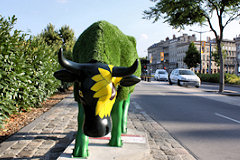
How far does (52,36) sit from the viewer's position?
937 inches

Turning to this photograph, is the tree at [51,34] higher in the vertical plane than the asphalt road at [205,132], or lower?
higher

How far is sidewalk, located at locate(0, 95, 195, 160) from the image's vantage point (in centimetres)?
348

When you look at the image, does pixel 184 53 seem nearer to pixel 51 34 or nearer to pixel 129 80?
pixel 51 34

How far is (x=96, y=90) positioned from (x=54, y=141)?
228cm

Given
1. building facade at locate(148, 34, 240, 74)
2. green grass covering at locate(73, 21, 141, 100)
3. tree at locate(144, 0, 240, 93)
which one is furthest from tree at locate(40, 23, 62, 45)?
building facade at locate(148, 34, 240, 74)

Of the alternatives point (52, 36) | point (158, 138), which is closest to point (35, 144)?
point (158, 138)

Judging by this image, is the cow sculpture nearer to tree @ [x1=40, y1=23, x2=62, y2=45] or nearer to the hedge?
the hedge

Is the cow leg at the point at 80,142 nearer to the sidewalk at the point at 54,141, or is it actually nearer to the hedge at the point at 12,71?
the sidewalk at the point at 54,141

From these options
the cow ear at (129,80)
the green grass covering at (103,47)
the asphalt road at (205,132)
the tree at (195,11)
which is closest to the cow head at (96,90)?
the cow ear at (129,80)

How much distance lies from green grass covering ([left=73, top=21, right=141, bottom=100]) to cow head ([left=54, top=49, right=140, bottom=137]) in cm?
42

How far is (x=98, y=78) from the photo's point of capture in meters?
2.42

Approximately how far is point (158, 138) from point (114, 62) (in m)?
2.23

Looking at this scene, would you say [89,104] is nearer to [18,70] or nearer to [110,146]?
[110,146]

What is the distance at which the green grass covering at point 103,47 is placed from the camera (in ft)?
9.70
